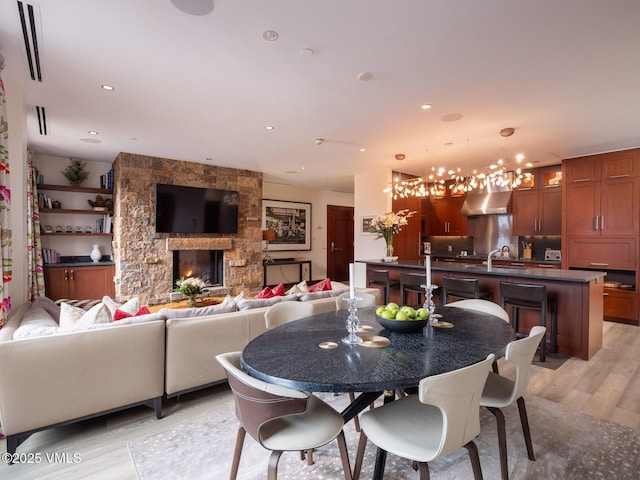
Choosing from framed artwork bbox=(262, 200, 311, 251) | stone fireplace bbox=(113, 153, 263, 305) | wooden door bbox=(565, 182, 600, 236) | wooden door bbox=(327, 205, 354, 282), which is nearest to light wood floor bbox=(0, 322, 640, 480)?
wooden door bbox=(565, 182, 600, 236)

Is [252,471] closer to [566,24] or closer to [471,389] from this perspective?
[471,389]

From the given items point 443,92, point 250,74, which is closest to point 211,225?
point 250,74

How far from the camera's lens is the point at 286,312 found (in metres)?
2.54

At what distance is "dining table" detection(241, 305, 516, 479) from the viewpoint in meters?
1.33

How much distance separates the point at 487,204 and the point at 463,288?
142 inches

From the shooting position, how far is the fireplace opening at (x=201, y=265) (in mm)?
6301

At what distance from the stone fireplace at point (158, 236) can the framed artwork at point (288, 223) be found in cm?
120

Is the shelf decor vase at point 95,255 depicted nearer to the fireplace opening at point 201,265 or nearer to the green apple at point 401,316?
the fireplace opening at point 201,265

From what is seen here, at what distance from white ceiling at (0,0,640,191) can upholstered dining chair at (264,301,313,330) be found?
1928 millimetres

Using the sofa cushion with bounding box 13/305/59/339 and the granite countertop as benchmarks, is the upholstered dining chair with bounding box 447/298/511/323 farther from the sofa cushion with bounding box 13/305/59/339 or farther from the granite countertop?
the sofa cushion with bounding box 13/305/59/339

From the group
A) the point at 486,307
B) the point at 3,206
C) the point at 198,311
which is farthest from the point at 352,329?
the point at 3,206

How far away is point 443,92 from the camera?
3162 mm

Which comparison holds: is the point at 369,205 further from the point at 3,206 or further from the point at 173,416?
the point at 3,206

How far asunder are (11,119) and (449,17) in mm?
3864
